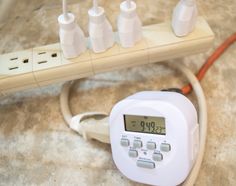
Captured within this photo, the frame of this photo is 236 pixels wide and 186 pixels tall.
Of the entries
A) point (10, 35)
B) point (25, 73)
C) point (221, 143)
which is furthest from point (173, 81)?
point (10, 35)

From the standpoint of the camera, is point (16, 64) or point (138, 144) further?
point (16, 64)

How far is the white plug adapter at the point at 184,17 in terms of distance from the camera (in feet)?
1.90

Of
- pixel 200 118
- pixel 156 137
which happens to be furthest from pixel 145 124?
pixel 200 118

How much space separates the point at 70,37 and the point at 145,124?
0.21 m

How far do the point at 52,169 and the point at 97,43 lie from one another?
0.79 ft

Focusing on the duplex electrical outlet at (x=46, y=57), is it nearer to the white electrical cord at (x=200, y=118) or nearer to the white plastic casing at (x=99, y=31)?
the white plastic casing at (x=99, y=31)

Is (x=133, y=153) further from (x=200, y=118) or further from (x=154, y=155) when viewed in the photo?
(x=200, y=118)

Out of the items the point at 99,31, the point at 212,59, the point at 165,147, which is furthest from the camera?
the point at 212,59

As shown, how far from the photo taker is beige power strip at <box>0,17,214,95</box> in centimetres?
61

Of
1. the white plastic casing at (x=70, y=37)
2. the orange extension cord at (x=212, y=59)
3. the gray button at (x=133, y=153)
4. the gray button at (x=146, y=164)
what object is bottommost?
the orange extension cord at (x=212, y=59)

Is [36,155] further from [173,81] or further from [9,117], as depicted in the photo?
[173,81]

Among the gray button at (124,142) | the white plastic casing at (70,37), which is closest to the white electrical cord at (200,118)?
the gray button at (124,142)

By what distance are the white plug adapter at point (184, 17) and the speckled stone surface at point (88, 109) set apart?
0.11 metres

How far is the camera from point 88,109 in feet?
2.13
